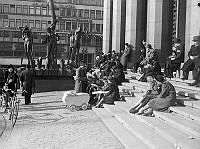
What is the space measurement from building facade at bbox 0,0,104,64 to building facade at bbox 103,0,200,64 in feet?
123

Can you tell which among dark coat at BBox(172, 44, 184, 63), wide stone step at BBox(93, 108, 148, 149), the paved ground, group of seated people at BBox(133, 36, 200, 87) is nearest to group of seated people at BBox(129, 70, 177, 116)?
wide stone step at BBox(93, 108, 148, 149)

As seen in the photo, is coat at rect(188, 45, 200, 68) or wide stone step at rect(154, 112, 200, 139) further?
coat at rect(188, 45, 200, 68)

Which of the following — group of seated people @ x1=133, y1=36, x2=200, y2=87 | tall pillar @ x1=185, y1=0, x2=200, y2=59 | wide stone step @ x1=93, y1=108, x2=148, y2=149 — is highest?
tall pillar @ x1=185, y1=0, x2=200, y2=59

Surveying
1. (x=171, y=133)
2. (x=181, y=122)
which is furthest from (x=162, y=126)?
(x=171, y=133)

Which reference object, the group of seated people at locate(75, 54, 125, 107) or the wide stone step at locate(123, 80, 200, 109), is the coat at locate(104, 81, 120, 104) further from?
the wide stone step at locate(123, 80, 200, 109)

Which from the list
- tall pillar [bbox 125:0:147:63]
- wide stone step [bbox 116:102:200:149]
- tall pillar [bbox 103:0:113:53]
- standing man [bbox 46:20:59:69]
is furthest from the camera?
tall pillar [bbox 103:0:113:53]

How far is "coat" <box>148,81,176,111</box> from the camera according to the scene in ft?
32.6

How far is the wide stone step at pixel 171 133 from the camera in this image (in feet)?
22.3

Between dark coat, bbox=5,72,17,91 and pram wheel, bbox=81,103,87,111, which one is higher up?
dark coat, bbox=5,72,17,91

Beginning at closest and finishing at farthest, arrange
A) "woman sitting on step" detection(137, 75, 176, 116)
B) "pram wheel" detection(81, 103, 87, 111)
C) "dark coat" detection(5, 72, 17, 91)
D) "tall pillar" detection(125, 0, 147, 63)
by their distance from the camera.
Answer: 1. "woman sitting on step" detection(137, 75, 176, 116)
2. "pram wheel" detection(81, 103, 87, 111)
3. "dark coat" detection(5, 72, 17, 91)
4. "tall pillar" detection(125, 0, 147, 63)

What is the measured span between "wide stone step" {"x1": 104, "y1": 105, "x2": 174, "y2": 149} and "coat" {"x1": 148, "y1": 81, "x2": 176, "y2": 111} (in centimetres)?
70

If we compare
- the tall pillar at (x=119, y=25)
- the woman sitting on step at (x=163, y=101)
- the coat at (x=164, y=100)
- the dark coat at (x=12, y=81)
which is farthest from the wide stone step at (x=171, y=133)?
the tall pillar at (x=119, y=25)

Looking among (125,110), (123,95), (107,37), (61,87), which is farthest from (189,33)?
(107,37)

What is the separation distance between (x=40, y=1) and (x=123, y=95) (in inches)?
2454
